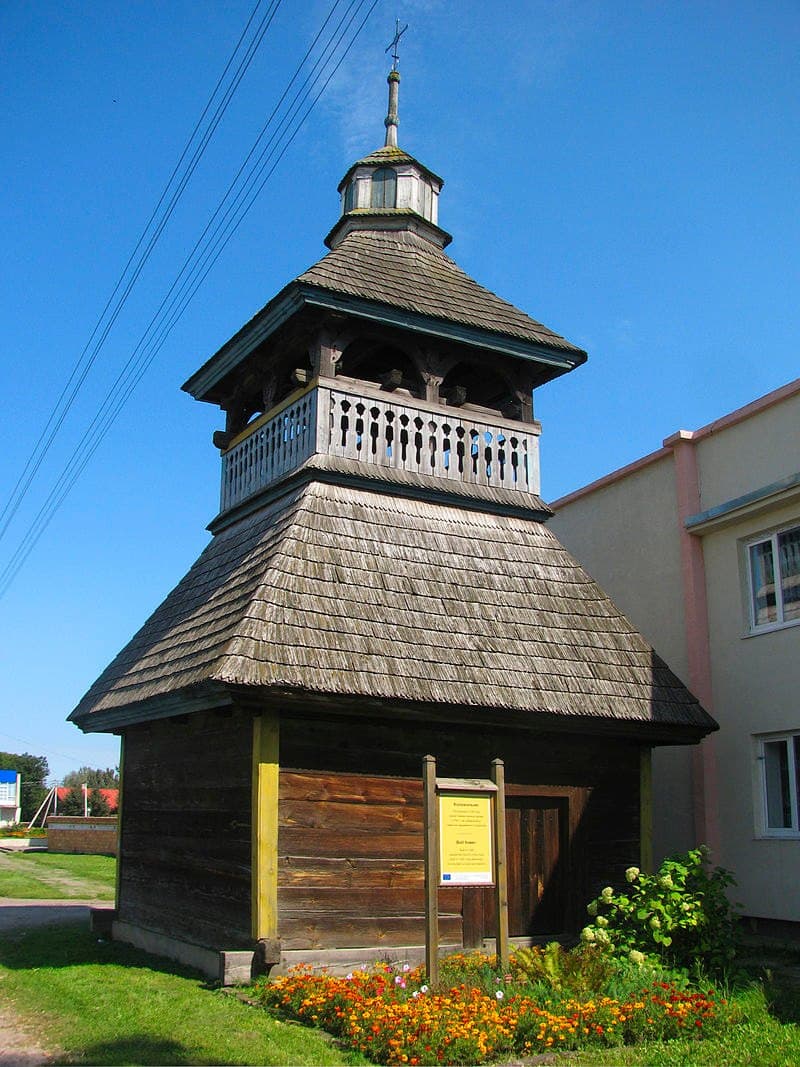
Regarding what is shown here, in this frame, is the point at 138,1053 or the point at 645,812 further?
the point at 645,812

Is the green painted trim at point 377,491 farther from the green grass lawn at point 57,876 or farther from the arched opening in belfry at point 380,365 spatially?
the green grass lawn at point 57,876

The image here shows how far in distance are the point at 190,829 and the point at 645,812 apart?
4.78 meters

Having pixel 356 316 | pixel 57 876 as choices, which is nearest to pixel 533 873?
pixel 356 316

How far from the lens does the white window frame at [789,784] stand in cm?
1235

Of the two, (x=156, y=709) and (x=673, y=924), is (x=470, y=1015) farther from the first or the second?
(x=156, y=709)

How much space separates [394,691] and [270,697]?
1146mm

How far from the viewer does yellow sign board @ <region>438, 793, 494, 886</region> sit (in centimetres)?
811

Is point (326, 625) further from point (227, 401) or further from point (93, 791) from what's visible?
point (93, 791)

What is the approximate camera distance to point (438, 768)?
1047 cm

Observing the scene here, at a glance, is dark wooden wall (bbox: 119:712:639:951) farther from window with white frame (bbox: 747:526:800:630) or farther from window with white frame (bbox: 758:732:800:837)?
window with white frame (bbox: 747:526:800:630)

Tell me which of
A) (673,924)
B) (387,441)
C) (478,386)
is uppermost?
(478,386)

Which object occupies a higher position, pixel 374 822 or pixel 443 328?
pixel 443 328

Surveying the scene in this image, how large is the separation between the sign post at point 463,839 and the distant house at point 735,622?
5408 mm

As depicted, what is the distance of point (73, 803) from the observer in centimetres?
6331
